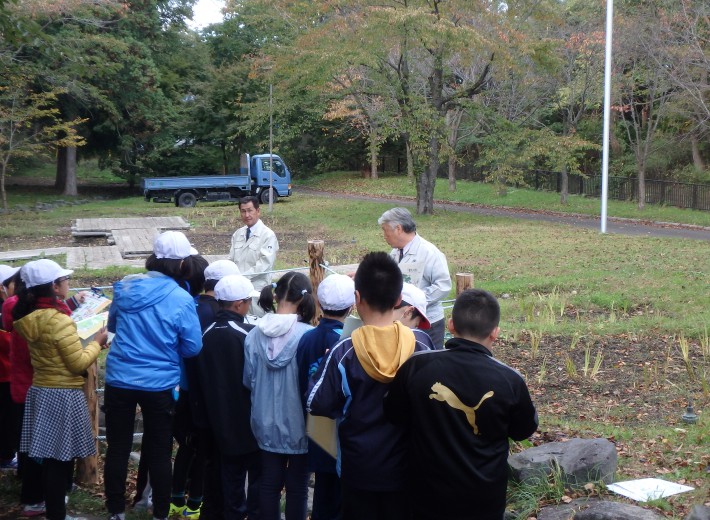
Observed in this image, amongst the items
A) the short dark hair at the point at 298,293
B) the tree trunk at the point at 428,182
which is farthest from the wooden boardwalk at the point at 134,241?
the short dark hair at the point at 298,293

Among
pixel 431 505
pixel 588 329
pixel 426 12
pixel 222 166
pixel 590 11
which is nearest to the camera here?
pixel 431 505

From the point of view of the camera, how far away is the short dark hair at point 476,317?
308 centimetres

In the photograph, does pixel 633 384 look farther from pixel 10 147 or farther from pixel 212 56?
pixel 212 56

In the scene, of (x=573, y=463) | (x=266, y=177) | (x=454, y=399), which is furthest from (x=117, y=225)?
(x=454, y=399)

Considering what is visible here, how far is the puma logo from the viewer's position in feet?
9.78

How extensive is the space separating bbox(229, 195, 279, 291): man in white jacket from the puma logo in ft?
15.0

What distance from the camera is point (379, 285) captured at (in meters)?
3.38

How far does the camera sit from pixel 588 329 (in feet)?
31.2

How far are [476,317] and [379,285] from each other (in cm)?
48

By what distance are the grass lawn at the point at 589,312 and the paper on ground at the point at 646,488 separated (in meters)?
0.06

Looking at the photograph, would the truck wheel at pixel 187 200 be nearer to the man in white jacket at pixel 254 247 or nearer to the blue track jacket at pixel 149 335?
the man in white jacket at pixel 254 247

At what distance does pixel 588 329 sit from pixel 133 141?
3093cm

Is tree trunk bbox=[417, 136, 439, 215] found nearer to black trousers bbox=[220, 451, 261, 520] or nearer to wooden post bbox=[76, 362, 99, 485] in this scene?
wooden post bbox=[76, 362, 99, 485]

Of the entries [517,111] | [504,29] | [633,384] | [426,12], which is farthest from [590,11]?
[633,384]
